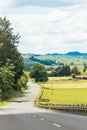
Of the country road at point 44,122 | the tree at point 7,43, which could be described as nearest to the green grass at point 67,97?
the tree at point 7,43

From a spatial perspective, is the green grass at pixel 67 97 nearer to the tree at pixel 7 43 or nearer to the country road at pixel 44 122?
the tree at pixel 7 43

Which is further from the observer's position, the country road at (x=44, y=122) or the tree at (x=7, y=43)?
the tree at (x=7, y=43)

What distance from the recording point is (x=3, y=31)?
427 ft

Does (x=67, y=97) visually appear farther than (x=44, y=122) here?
Yes

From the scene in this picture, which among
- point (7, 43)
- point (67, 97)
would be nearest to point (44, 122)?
point (7, 43)

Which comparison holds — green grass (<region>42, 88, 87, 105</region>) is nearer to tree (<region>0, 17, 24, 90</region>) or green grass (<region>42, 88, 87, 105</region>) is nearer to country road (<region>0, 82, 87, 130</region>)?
tree (<region>0, 17, 24, 90</region>)

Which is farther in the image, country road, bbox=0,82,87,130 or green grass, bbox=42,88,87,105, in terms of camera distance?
green grass, bbox=42,88,87,105

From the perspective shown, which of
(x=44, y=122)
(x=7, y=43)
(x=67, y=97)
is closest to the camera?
(x=44, y=122)

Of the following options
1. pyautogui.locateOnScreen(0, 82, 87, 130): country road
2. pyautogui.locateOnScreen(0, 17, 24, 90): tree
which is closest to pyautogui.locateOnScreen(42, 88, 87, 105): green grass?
pyautogui.locateOnScreen(0, 17, 24, 90): tree

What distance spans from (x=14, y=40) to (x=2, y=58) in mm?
11814

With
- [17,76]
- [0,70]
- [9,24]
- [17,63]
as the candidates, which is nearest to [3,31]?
[9,24]

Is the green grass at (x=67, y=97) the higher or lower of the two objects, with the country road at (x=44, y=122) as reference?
lower

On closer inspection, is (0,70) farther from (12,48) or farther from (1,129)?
(1,129)

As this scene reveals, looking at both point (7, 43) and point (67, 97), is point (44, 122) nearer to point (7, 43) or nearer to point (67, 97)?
point (7, 43)
